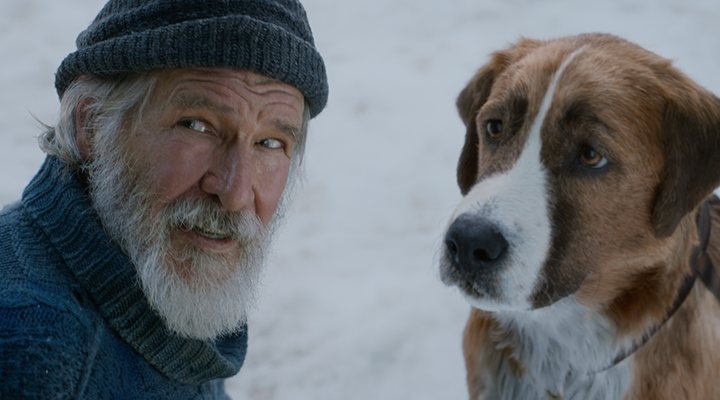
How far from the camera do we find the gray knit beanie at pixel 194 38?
7.97ft

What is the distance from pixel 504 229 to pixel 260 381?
207 centimetres

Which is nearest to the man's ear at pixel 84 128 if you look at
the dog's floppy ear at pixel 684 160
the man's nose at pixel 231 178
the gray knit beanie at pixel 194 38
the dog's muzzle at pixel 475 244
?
Result: the gray knit beanie at pixel 194 38

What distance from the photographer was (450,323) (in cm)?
449

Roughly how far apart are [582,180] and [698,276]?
2.15 feet

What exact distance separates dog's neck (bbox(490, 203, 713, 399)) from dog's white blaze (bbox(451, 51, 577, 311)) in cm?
35

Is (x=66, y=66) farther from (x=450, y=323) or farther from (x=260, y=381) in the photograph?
(x=450, y=323)

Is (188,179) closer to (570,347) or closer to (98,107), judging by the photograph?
(98,107)

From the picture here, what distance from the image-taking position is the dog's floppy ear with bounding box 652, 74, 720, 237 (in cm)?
263

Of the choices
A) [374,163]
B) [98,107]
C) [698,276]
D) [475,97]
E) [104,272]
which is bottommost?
[698,276]

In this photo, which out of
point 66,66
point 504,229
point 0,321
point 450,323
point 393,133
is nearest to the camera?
point 0,321

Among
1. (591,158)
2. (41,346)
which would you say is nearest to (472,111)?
(591,158)

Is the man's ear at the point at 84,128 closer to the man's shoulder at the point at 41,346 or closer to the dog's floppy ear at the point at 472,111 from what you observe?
the man's shoulder at the point at 41,346

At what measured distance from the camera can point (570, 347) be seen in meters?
2.99

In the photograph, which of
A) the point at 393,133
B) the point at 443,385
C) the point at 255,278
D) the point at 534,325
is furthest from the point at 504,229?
the point at 393,133
